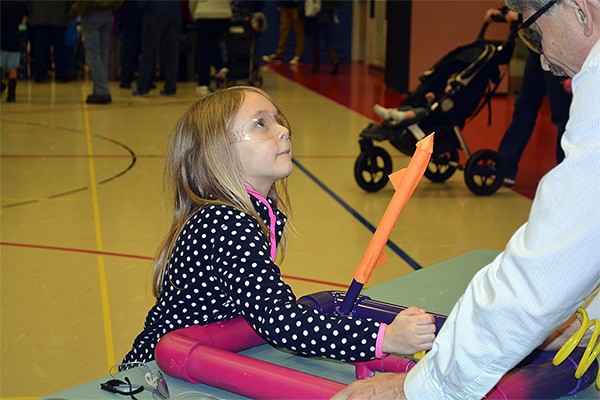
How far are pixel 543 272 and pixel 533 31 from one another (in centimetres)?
47

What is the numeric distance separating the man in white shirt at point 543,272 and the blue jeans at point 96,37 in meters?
8.35

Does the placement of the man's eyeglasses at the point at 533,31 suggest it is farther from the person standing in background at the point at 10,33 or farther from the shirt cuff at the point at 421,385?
the person standing in background at the point at 10,33

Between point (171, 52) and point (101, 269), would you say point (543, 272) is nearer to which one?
point (101, 269)

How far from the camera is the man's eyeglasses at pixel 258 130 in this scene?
1.97 m

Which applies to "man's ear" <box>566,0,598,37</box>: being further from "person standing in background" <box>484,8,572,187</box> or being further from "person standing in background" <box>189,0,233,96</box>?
"person standing in background" <box>189,0,233,96</box>

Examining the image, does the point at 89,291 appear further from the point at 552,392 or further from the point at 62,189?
the point at 552,392

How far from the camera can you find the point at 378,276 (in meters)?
4.09

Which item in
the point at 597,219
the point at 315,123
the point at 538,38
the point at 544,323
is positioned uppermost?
the point at 538,38

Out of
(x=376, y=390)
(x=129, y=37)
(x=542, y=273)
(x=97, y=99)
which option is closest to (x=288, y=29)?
(x=129, y=37)

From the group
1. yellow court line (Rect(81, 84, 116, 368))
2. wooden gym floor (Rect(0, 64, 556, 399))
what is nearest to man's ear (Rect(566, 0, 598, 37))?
wooden gym floor (Rect(0, 64, 556, 399))

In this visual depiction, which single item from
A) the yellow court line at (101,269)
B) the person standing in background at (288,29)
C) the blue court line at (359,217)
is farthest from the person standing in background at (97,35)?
the person standing in background at (288,29)

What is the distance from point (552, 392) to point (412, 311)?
257 mm

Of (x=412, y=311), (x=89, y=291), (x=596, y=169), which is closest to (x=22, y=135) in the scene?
(x=89, y=291)

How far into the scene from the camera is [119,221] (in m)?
4.99
